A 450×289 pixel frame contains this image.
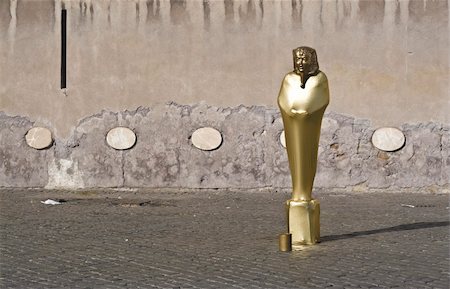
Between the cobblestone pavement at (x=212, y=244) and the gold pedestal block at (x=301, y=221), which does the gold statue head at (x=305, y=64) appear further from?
the cobblestone pavement at (x=212, y=244)

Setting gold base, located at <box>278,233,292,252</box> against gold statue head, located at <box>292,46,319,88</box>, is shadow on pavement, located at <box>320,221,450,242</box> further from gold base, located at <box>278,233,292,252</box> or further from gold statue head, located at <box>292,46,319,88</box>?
gold statue head, located at <box>292,46,319,88</box>

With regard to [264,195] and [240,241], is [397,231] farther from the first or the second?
[264,195]

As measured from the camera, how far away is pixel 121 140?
1318 centimetres

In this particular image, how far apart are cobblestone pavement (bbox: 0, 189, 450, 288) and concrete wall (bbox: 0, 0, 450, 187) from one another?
92 centimetres

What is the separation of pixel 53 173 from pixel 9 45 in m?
1.84

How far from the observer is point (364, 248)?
766cm

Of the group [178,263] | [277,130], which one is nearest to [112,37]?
[277,130]

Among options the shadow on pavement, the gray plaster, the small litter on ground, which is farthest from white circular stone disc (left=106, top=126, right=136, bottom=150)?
the shadow on pavement

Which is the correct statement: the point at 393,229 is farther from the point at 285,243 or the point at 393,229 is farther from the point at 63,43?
the point at 63,43

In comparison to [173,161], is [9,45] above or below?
above

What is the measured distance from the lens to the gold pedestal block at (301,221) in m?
7.81

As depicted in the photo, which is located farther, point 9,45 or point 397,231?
point 9,45

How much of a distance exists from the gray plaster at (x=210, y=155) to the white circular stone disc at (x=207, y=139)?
0.22 ft

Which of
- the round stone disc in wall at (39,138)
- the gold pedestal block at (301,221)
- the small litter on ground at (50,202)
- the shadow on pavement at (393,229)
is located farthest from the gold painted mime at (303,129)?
the round stone disc in wall at (39,138)
